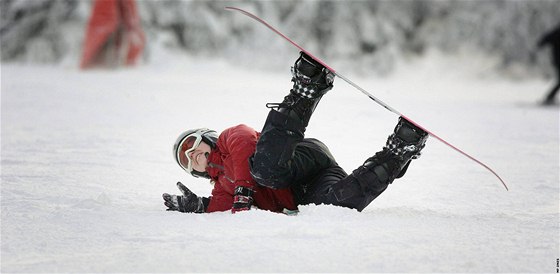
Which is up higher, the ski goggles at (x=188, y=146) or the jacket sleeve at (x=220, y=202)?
the ski goggles at (x=188, y=146)

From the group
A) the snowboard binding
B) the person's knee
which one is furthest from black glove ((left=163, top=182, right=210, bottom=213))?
the snowboard binding

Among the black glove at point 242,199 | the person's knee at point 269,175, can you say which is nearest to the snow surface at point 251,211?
the black glove at point 242,199

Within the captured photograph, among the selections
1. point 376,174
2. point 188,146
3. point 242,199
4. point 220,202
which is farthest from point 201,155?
point 376,174

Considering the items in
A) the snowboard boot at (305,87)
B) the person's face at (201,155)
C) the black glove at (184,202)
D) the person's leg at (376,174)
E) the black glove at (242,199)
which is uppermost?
the snowboard boot at (305,87)

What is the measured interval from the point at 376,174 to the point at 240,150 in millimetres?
500

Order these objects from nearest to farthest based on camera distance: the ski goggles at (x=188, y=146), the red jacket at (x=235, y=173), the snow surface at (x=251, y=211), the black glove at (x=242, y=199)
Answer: the snow surface at (x=251, y=211) → the black glove at (x=242, y=199) → the red jacket at (x=235, y=173) → the ski goggles at (x=188, y=146)

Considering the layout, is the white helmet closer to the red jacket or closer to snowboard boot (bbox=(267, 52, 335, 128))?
the red jacket

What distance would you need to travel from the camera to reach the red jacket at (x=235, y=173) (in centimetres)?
238

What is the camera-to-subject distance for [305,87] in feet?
7.62

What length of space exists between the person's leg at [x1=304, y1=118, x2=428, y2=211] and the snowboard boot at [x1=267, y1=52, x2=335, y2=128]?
258 millimetres

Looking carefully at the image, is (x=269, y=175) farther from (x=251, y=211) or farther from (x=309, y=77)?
(x=309, y=77)

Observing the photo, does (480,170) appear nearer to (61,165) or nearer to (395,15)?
(61,165)

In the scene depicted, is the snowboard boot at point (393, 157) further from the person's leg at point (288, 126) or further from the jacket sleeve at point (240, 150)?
the jacket sleeve at point (240, 150)

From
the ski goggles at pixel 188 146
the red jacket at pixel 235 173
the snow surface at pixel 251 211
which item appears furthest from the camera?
the ski goggles at pixel 188 146
